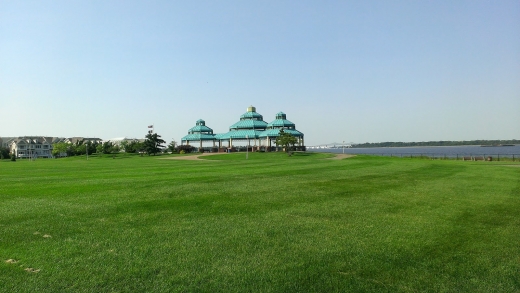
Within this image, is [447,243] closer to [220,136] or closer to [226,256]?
[226,256]

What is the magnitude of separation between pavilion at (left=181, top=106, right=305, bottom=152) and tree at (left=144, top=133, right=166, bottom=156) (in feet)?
29.7

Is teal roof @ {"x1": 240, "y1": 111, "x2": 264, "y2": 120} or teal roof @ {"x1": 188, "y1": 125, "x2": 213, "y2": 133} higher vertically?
teal roof @ {"x1": 240, "y1": 111, "x2": 264, "y2": 120}

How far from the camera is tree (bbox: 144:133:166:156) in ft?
301

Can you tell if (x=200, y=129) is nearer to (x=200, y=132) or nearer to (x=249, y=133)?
(x=200, y=132)

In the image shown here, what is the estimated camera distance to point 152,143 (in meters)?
91.6

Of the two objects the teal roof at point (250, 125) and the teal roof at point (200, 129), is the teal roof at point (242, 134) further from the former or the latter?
the teal roof at point (200, 129)

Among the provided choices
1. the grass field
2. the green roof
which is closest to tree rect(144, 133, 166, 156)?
the green roof

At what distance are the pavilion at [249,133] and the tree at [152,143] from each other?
357 inches

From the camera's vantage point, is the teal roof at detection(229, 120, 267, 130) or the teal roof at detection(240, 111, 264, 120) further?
the teal roof at detection(240, 111, 264, 120)

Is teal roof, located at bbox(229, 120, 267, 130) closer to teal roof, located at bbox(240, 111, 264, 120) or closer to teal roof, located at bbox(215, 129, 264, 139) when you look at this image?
teal roof, located at bbox(215, 129, 264, 139)

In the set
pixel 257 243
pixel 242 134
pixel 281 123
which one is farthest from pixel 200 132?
pixel 257 243

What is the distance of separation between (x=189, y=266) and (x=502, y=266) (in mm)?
5399

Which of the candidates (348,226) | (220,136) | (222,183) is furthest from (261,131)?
(348,226)

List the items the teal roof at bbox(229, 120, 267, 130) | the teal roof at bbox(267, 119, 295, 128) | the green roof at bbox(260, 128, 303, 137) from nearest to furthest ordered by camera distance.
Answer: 1. the green roof at bbox(260, 128, 303, 137)
2. the teal roof at bbox(267, 119, 295, 128)
3. the teal roof at bbox(229, 120, 267, 130)
